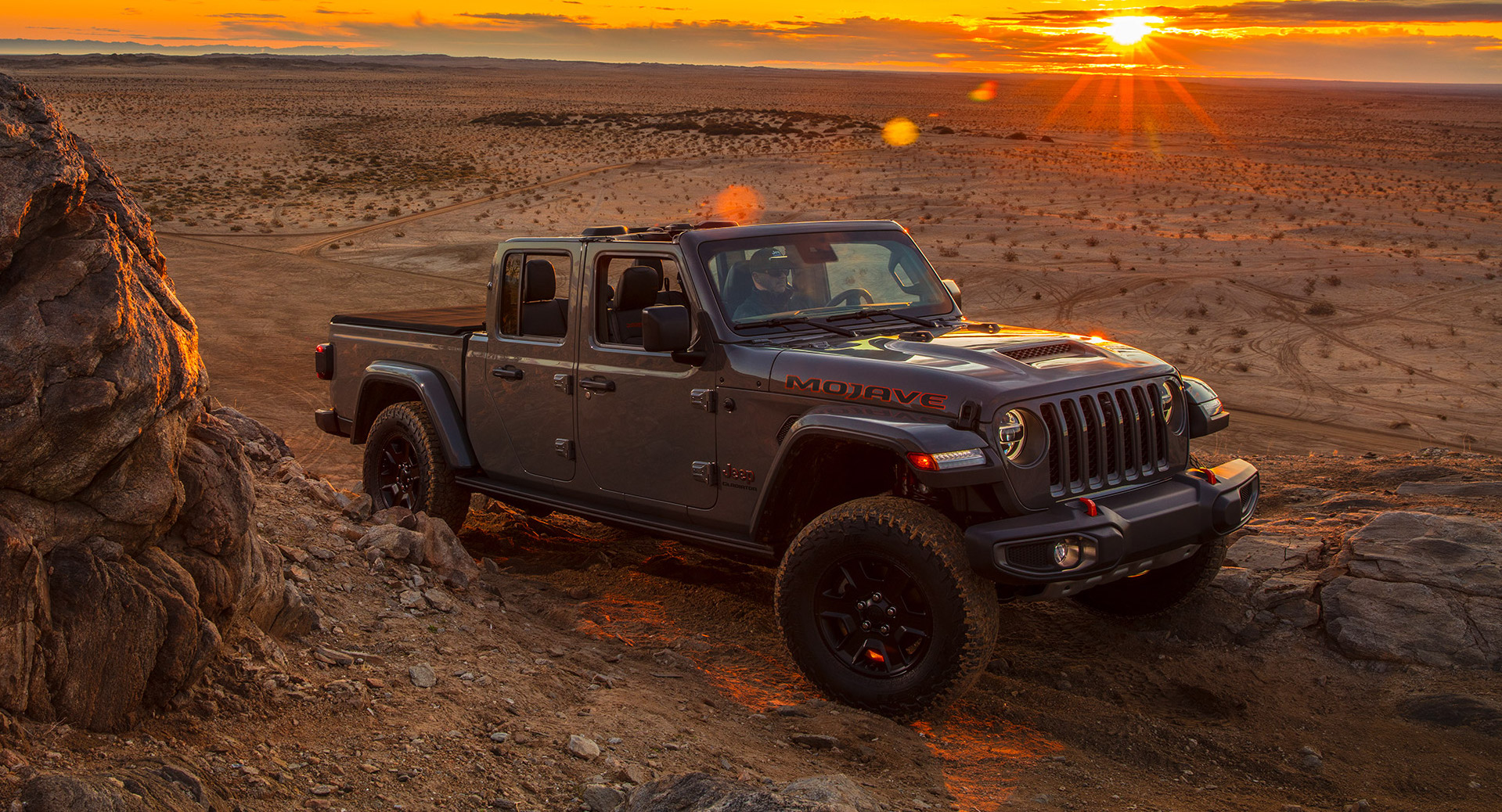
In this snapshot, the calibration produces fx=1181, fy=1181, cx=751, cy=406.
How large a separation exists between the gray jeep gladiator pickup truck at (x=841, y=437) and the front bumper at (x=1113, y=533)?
1 cm

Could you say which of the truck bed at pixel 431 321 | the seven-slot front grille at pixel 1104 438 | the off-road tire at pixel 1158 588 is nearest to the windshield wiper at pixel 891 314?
the seven-slot front grille at pixel 1104 438

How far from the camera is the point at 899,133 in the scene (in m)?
62.2

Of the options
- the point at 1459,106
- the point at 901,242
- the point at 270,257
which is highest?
the point at 1459,106

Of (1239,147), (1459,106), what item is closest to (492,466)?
(1239,147)

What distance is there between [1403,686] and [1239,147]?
61.5m

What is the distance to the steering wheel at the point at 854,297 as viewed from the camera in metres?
6.27

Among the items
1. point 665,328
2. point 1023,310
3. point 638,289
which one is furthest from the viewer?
point 1023,310

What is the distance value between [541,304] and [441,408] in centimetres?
103

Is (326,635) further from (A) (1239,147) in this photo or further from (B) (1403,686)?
(A) (1239,147)

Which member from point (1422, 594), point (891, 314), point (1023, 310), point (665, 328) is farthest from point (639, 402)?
point (1023, 310)

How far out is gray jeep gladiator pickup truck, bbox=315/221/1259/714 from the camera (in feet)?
16.1

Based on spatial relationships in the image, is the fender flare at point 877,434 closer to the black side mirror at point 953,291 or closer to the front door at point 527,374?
the front door at point 527,374

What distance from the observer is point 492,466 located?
7.20 metres

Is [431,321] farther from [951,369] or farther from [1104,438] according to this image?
[1104,438]
